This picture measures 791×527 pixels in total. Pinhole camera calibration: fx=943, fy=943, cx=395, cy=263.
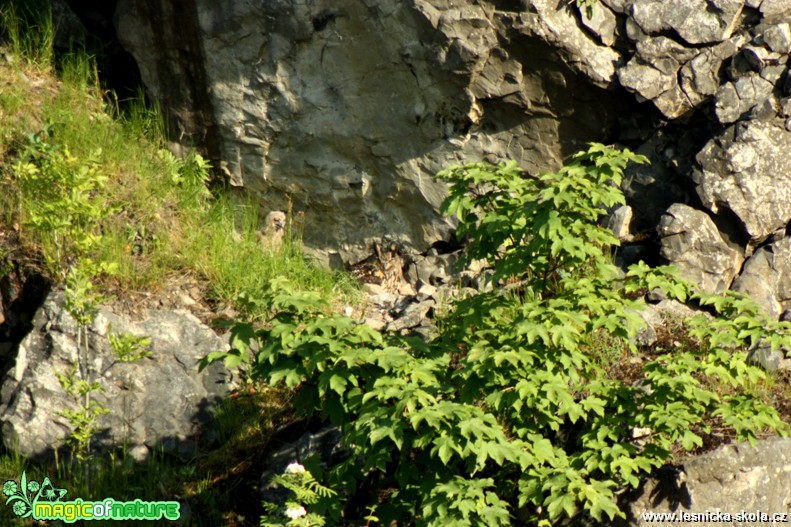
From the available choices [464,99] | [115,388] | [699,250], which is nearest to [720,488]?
[699,250]

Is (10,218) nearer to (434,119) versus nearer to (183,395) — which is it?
(183,395)

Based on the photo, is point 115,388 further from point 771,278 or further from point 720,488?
point 771,278

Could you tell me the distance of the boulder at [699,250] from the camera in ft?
18.1

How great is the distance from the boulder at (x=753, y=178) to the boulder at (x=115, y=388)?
10.1 feet

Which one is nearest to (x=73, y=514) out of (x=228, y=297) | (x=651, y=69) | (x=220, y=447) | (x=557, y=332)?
(x=220, y=447)

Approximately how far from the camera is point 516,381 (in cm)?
400

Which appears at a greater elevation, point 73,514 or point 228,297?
point 228,297

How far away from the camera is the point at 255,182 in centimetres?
668

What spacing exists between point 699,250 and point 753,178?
520mm

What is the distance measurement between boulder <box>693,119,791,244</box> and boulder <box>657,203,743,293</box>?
13 centimetres

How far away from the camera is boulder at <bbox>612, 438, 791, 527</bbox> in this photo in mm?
4246

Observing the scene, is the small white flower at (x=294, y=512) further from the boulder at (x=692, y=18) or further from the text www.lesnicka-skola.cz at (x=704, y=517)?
the boulder at (x=692, y=18)

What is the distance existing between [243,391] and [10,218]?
1910 millimetres

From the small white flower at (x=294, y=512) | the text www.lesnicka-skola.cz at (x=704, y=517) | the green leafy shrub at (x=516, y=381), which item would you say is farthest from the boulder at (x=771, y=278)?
the small white flower at (x=294, y=512)
